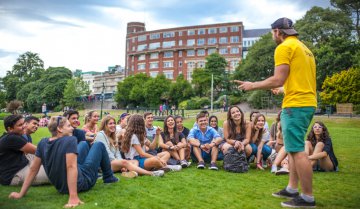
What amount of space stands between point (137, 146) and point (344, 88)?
33.3m

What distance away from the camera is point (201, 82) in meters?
64.1

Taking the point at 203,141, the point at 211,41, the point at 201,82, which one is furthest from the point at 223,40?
the point at 203,141

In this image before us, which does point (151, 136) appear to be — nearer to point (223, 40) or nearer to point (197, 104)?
point (197, 104)

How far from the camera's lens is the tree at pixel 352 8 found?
46750 millimetres

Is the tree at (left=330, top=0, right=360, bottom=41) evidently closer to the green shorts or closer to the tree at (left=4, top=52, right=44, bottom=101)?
the green shorts

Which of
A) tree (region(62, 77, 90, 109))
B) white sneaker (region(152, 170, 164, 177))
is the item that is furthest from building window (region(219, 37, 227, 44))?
white sneaker (region(152, 170, 164, 177))

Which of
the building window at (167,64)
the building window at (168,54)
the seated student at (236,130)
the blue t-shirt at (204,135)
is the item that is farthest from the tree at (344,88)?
the building window at (168,54)

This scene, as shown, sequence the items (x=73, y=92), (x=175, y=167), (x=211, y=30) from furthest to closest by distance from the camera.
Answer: (x=211, y=30) → (x=73, y=92) → (x=175, y=167)

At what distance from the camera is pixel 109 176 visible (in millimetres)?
6094

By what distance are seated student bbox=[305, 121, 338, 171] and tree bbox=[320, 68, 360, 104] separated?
30.1m

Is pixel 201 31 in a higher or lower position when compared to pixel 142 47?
higher

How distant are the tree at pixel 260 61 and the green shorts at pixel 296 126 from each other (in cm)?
4850

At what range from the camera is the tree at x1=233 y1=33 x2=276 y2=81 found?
5181 centimetres

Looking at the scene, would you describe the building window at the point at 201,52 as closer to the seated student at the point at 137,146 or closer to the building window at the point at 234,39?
the building window at the point at 234,39
